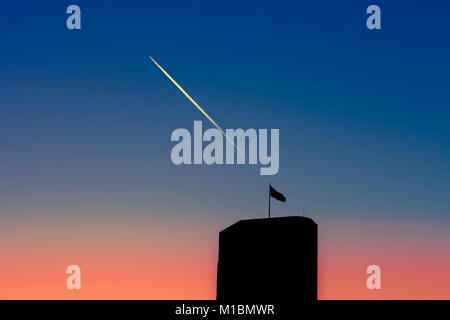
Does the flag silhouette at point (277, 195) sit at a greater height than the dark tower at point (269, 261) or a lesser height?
greater

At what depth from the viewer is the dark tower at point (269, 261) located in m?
42.1

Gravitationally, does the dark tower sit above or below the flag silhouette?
below

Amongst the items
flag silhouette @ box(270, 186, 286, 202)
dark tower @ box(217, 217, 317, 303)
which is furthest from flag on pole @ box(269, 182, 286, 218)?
dark tower @ box(217, 217, 317, 303)

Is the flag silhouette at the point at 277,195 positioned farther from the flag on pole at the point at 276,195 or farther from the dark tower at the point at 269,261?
the dark tower at the point at 269,261

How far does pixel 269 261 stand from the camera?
144ft

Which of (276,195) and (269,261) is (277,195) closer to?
(276,195)

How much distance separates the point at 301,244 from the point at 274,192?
165 inches

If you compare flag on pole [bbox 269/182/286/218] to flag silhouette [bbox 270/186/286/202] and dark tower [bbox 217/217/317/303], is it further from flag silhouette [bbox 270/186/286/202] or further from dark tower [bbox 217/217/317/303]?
dark tower [bbox 217/217/317/303]

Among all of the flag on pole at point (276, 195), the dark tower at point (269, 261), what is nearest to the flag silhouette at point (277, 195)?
the flag on pole at point (276, 195)

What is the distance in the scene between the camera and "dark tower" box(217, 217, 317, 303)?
138 ft
